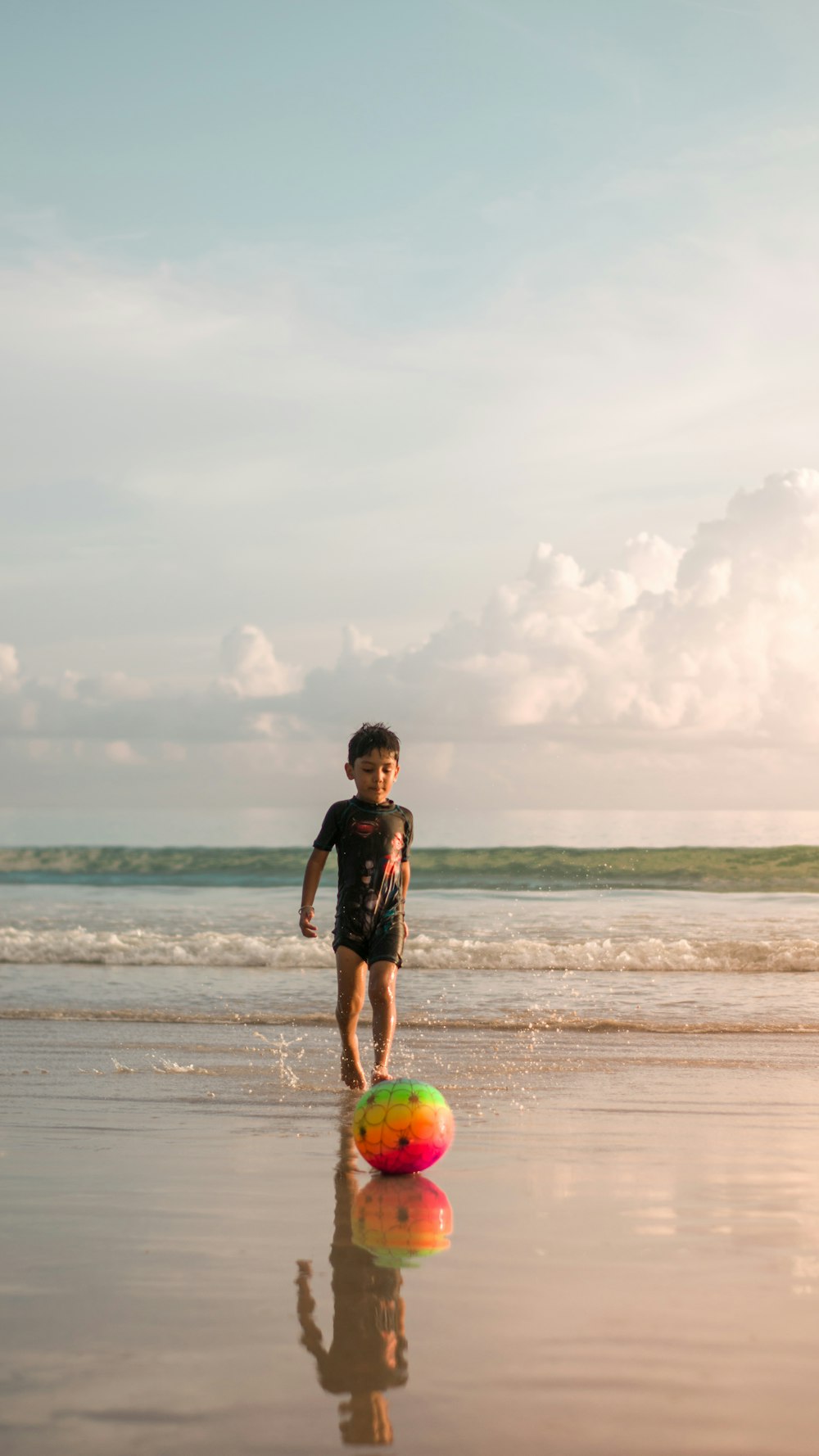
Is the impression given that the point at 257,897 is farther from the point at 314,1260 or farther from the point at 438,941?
the point at 314,1260

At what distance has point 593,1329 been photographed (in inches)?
126

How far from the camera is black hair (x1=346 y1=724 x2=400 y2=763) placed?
6.67 meters

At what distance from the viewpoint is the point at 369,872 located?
22.1 feet

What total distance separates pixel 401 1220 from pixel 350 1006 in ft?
8.39

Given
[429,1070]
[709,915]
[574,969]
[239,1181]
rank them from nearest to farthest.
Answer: [239,1181]
[429,1070]
[574,969]
[709,915]

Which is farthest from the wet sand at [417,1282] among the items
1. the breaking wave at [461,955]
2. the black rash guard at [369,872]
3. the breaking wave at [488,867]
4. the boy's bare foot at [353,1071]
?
the breaking wave at [488,867]

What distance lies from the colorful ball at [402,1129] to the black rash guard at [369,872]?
5.63 ft

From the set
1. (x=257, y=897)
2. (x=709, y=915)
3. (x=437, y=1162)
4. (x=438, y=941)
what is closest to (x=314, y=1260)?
(x=437, y=1162)

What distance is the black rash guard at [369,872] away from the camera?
6.75 metres

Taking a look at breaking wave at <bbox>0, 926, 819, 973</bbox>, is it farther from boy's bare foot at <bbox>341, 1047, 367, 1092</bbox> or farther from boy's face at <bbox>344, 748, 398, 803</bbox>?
boy's face at <bbox>344, 748, 398, 803</bbox>

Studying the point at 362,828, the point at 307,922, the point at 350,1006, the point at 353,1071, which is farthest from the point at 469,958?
the point at 307,922

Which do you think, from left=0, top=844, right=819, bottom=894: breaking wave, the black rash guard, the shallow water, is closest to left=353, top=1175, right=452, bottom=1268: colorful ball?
the shallow water

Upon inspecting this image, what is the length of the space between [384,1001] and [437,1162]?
162 cm

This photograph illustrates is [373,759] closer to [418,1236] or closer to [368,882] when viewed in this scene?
[368,882]
